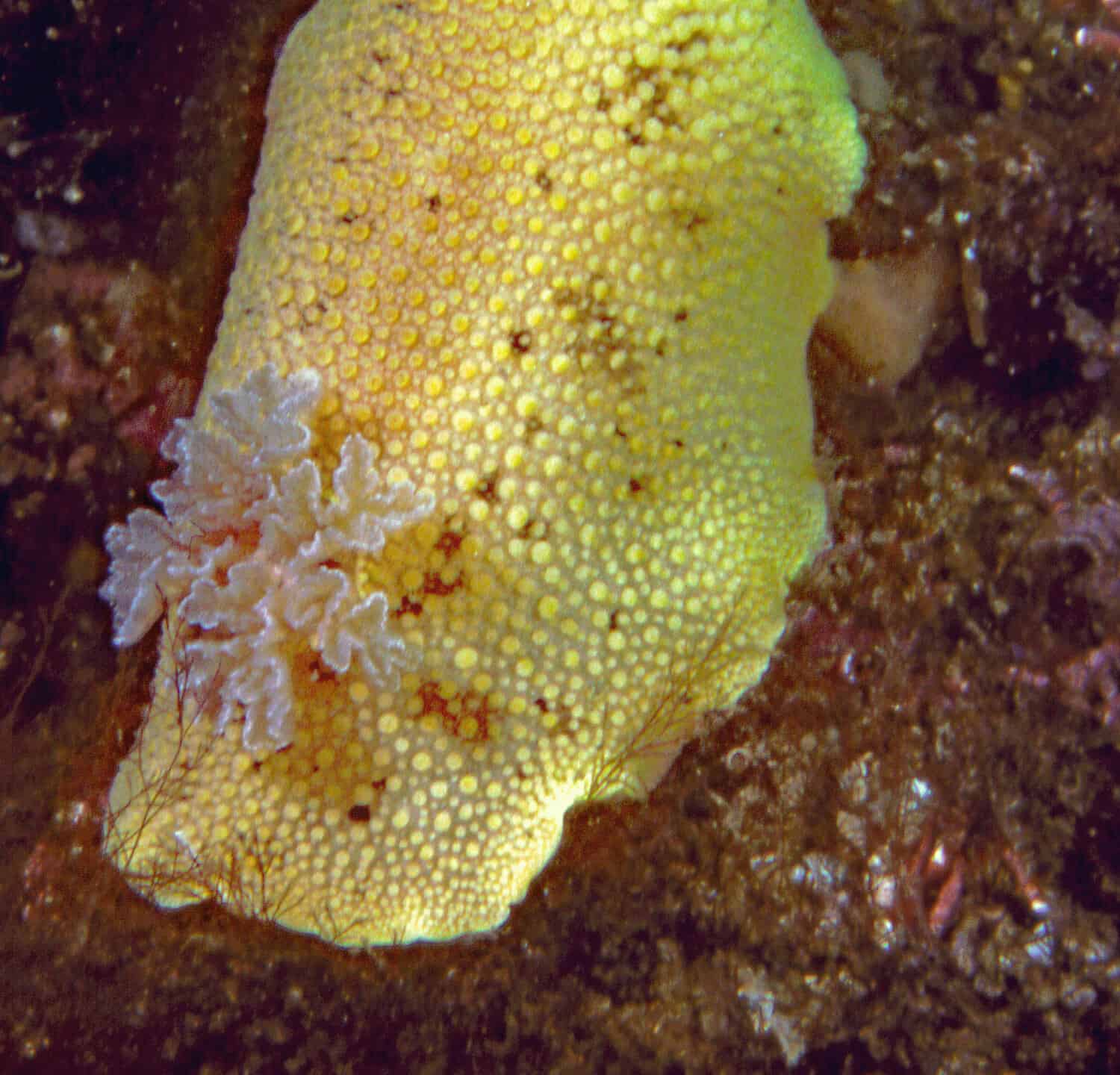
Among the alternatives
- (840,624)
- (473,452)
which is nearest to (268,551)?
(473,452)

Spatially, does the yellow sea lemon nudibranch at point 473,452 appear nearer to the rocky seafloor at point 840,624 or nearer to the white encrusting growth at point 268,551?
Result: the white encrusting growth at point 268,551

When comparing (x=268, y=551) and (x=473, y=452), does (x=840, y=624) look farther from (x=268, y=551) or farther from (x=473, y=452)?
(x=268, y=551)

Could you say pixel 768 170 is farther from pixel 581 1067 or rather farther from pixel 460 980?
pixel 581 1067

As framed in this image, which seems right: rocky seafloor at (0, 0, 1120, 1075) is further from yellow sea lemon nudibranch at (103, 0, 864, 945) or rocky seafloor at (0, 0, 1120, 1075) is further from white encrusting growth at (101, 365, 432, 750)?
white encrusting growth at (101, 365, 432, 750)

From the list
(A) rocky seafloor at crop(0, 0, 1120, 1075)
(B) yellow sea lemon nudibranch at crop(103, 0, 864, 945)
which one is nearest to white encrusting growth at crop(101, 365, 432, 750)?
(B) yellow sea lemon nudibranch at crop(103, 0, 864, 945)

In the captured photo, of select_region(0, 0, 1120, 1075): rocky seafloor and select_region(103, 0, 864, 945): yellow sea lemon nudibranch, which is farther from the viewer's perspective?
select_region(0, 0, 1120, 1075): rocky seafloor

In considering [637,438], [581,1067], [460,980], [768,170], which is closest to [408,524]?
[637,438]
